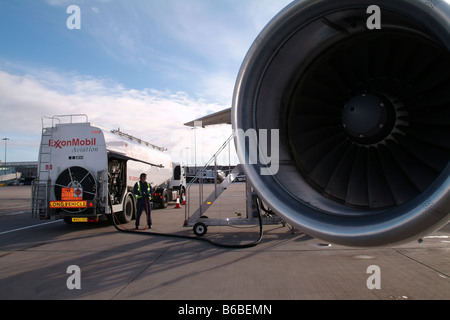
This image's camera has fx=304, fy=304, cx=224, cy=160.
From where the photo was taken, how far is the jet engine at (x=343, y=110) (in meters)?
→ 2.43

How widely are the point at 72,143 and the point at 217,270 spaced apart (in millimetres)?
6163

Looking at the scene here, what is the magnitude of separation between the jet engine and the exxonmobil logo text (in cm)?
698

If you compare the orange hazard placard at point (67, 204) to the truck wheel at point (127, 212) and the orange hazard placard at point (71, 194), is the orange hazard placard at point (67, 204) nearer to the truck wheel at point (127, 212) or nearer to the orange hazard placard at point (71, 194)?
the orange hazard placard at point (71, 194)

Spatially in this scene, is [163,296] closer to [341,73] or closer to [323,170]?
[323,170]

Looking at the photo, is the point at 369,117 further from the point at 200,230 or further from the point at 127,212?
the point at 127,212

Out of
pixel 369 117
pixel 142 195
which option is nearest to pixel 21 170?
pixel 142 195

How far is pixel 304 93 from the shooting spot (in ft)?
10.3

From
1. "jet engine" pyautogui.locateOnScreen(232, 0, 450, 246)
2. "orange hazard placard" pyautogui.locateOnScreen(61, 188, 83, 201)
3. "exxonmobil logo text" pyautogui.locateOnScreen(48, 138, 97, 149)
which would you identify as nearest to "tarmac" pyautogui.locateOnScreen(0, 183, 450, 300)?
"orange hazard placard" pyautogui.locateOnScreen(61, 188, 83, 201)

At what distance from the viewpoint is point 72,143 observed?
8.61 metres

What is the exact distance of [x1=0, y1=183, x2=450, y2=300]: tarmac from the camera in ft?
12.2

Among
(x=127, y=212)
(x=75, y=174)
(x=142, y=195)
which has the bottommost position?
(x=127, y=212)

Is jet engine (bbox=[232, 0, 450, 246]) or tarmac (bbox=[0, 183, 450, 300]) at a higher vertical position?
jet engine (bbox=[232, 0, 450, 246])

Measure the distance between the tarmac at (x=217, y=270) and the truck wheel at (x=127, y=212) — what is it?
2255mm

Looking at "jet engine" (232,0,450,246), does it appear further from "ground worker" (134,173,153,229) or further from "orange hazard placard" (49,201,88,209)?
"orange hazard placard" (49,201,88,209)
